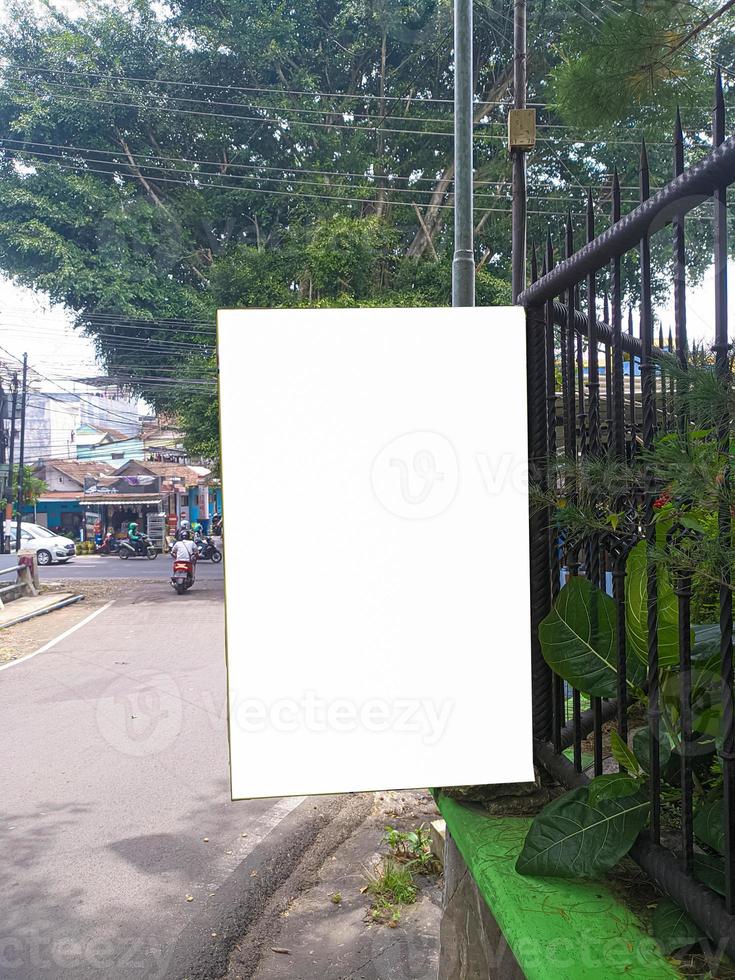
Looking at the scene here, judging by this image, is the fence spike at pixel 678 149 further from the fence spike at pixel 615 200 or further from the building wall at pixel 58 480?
the building wall at pixel 58 480

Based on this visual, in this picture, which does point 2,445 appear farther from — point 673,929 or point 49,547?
point 673,929

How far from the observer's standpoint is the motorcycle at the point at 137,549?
2705 cm

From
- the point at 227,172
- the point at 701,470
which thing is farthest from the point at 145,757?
the point at 227,172

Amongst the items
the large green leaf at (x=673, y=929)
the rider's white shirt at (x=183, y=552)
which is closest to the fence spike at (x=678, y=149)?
the large green leaf at (x=673, y=929)

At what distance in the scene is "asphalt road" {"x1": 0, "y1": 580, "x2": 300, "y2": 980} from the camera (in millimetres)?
3258

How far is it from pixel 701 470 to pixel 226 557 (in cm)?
77

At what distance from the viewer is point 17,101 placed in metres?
18.9

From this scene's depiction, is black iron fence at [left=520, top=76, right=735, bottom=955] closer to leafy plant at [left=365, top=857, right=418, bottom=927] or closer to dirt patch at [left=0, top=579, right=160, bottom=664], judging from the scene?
leafy plant at [left=365, top=857, right=418, bottom=927]

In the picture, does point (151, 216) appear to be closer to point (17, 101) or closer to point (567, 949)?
point (17, 101)

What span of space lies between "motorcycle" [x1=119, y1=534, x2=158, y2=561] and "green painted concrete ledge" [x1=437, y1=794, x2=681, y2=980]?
26796 mm

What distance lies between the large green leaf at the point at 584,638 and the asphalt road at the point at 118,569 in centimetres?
1744

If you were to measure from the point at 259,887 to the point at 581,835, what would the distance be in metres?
2.94

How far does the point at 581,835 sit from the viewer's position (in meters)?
1.27

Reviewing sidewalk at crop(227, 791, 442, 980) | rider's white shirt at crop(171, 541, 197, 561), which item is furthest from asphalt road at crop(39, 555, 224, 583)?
sidewalk at crop(227, 791, 442, 980)
